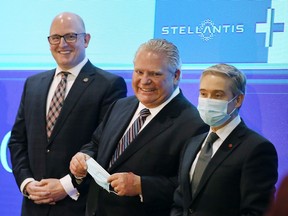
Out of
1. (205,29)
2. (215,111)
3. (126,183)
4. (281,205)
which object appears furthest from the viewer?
(205,29)

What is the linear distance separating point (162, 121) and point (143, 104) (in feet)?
0.51

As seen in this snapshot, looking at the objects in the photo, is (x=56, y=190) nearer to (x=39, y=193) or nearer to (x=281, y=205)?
(x=39, y=193)

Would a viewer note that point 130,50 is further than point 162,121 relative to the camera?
Yes

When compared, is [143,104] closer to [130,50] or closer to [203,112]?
[203,112]

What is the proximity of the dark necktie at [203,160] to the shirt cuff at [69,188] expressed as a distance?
91 centimetres

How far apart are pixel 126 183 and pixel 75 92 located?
2.79 ft

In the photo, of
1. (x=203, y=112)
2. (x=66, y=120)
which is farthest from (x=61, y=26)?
(x=203, y=112)

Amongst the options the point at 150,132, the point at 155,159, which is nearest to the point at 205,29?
the point at 150,132

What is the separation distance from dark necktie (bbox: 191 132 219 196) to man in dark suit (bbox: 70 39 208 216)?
0.25 metres

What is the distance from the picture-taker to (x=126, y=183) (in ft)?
8.00

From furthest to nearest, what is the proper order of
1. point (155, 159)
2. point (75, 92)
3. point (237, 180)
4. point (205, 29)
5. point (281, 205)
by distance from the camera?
1. point (205, 29)
2. point (75, 92)
3. point (155, 159)
4. point (237, 180)
5. point (281, 205)

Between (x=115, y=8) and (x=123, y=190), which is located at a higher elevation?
(x=115, y=8)

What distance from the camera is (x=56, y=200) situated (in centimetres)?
299

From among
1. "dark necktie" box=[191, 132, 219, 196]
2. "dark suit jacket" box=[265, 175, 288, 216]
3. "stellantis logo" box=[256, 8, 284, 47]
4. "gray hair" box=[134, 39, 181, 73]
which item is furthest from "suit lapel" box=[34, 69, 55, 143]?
"dark suit jacket" box=[265, 175, 288, 216]
